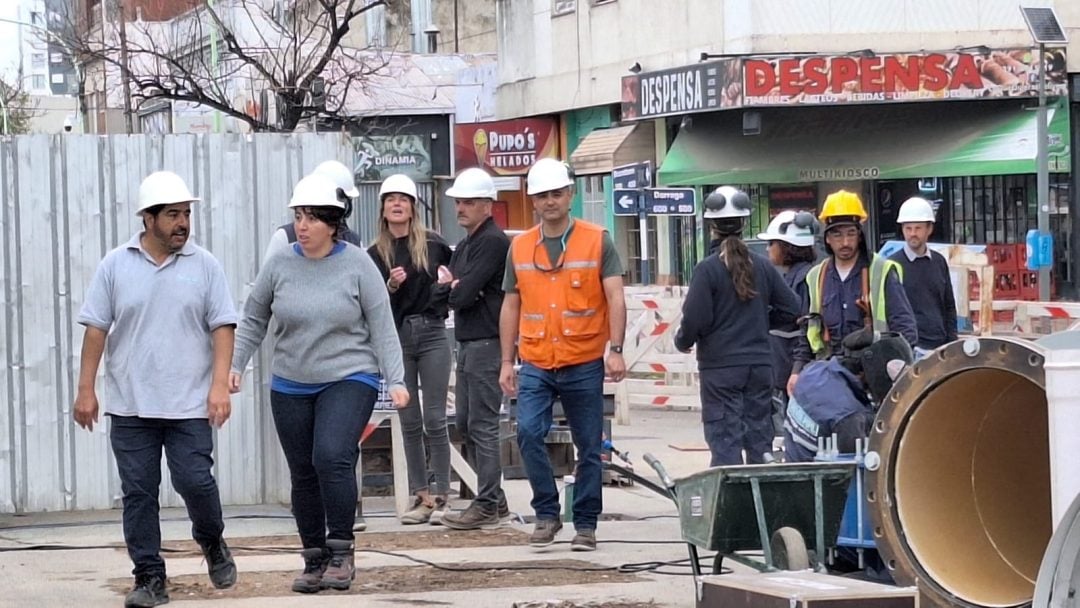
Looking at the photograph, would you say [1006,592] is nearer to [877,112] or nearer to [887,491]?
[887,491]

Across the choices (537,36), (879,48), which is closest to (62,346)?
(879,48)

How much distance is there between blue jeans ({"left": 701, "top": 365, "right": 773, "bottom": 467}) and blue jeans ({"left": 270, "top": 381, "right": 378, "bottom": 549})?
176cm

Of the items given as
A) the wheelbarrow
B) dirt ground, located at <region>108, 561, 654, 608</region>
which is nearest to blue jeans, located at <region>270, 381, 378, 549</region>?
dirt ground, located at <region>108, 561, 654, 608</region>

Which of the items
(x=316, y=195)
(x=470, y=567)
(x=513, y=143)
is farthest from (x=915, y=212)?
(x=513, y=143)

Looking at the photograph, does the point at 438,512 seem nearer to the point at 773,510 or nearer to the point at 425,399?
the point at 425,399

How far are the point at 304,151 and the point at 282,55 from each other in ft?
80.8

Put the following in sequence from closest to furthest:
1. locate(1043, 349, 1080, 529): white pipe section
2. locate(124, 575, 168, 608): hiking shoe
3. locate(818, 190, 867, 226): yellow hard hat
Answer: locate(1043, 349, 1080, 529): white pipe section < locate(124, 575, 168, 608): hiking shoe < locate(818, 190, 867, 226): yellow hard hat

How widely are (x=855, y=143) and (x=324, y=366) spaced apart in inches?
901

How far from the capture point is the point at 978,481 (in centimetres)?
752

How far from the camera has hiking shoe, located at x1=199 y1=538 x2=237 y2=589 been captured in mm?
8602

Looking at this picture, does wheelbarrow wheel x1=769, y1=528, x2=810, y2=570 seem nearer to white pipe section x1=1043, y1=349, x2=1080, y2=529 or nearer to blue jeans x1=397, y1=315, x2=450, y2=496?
white pipe section x1=1043, y1=349, x2=1080, y2=529

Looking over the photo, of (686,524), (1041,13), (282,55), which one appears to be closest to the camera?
(686,524)

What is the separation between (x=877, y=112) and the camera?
30.6 m

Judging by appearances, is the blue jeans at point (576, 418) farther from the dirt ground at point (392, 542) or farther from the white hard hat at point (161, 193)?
the white hard hat at point (161, 193)
